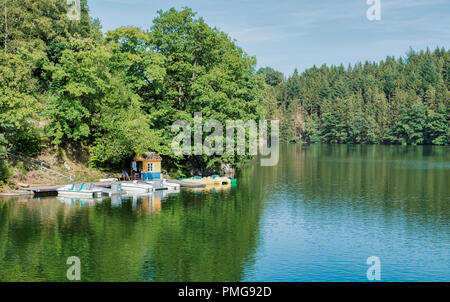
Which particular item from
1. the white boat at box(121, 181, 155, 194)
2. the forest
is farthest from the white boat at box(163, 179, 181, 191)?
the forest

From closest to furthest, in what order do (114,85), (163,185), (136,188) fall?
(136,188) < (163,185) < (114,85)

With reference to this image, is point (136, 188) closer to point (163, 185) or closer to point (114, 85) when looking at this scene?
point (163, 185)

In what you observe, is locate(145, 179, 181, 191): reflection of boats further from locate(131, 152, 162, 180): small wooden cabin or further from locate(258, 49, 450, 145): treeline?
locate(258, 49, 450, 145): treeline

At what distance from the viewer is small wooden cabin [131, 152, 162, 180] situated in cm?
5688

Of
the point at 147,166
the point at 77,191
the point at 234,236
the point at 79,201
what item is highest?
the point at 147,166

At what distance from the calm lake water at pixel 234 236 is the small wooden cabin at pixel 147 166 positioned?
631 centimetres

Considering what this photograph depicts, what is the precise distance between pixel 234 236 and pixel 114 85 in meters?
29.4

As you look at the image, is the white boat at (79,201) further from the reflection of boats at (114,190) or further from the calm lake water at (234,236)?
the reflection of boats at (114,190)

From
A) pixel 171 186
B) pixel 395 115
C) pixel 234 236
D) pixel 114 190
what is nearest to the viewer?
pixel 234 236

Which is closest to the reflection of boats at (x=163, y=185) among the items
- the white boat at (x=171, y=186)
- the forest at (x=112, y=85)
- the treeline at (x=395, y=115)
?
the white boat at (x=171, y=186)

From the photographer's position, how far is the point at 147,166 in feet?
187

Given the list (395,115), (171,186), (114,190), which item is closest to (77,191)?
(114,190)

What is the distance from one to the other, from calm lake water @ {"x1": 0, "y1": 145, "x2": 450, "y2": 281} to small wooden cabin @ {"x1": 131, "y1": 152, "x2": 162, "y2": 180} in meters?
6.31

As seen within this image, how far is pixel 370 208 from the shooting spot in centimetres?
4550
